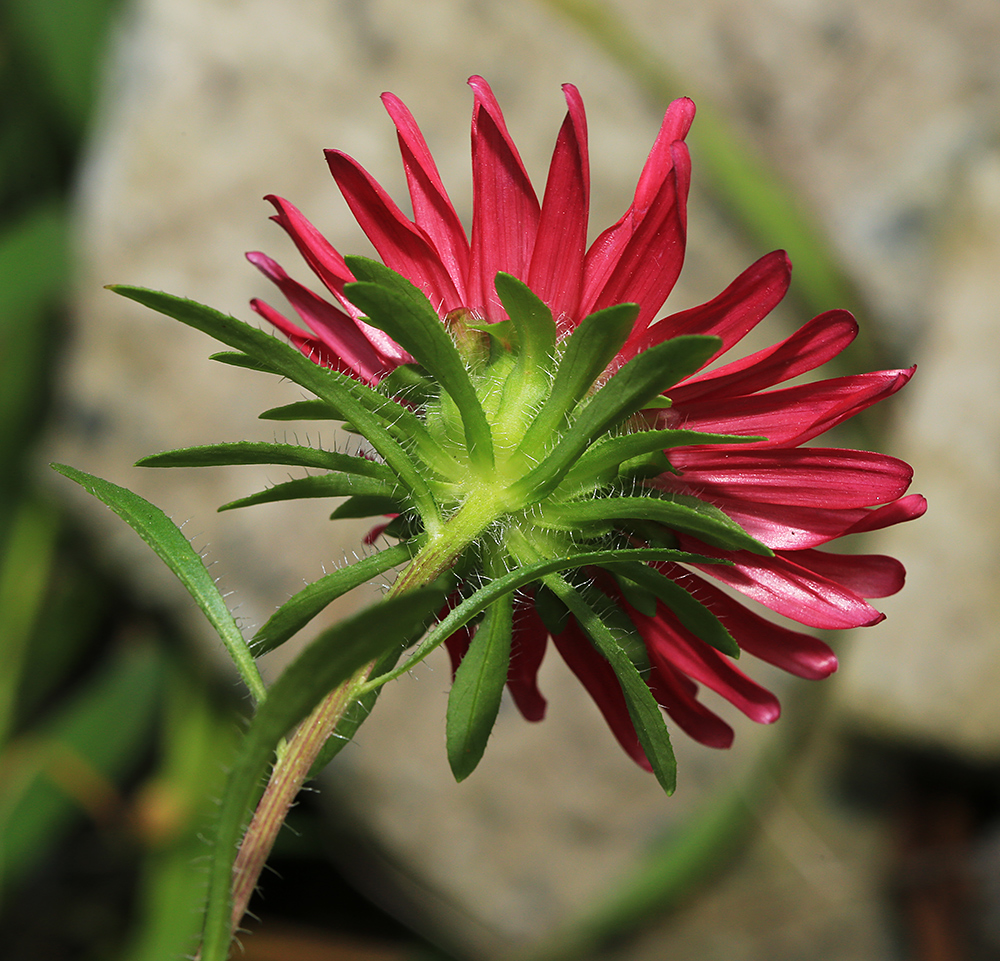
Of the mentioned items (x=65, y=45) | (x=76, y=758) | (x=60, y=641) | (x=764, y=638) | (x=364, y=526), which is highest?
(x=65, y=45)

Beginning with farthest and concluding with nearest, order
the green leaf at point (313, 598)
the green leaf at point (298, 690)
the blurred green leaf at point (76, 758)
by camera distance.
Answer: the blurred green leaf at point (76, 758), the green leaf at point (313, 598), the green leaf at point (298, 690)

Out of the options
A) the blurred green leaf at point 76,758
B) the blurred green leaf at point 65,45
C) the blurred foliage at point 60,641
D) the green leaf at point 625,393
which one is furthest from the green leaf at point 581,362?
the blurred green leaf at point 65,45

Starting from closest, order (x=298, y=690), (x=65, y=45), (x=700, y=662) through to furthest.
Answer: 1. (x=298, y=690)
2. (x=700, y=662)
3. (x=65, y=45)

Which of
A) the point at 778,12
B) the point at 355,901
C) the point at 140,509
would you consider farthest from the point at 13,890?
the point at 778,12

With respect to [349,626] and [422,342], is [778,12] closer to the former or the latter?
[422,342]

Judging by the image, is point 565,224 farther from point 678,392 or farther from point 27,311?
point 27,311

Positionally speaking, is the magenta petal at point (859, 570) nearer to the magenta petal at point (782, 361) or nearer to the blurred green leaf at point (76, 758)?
the magenta petal at point (782, 361)

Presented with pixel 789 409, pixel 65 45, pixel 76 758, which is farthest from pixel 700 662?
pixel 65 45
